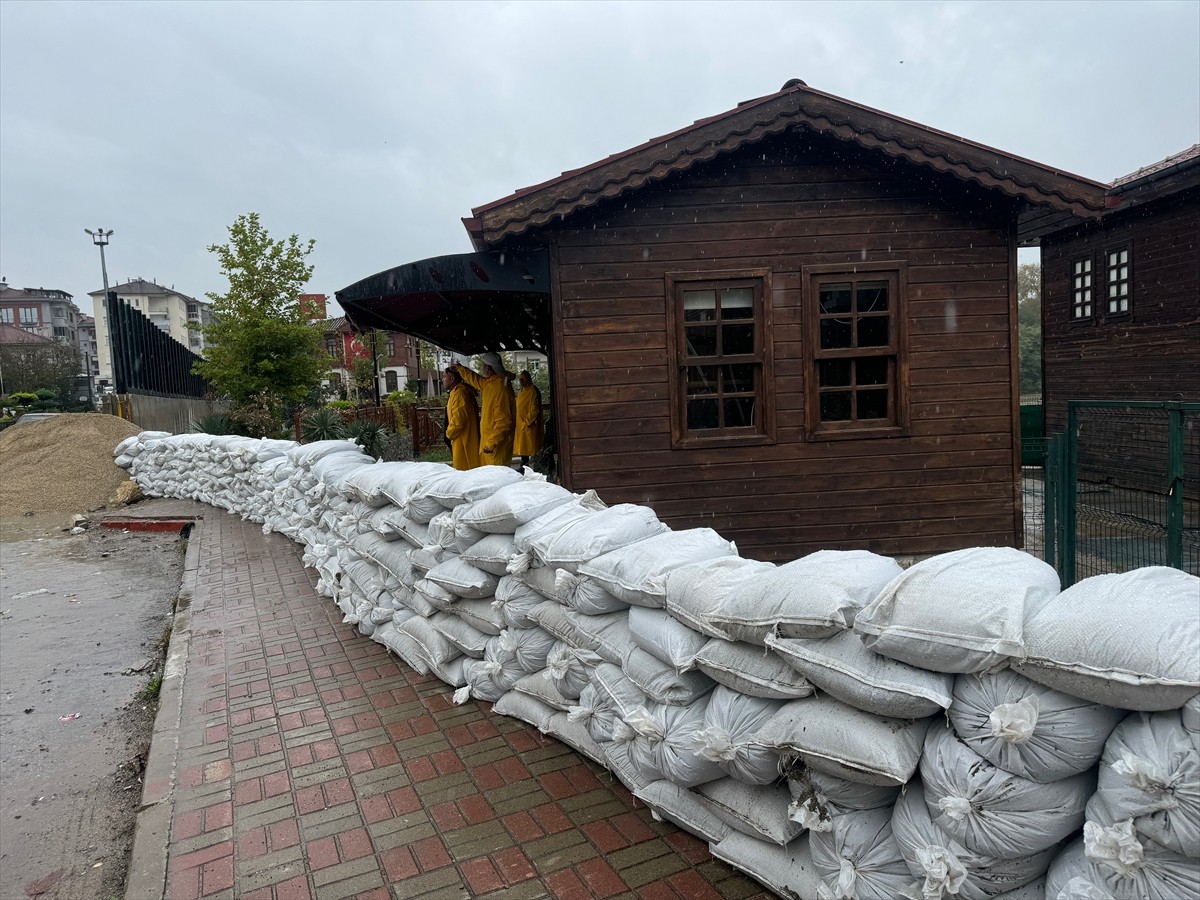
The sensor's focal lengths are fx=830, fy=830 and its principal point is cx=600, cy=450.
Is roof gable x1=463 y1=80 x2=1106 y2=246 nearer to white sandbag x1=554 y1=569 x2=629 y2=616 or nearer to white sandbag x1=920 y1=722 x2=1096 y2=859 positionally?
white sandbag x1=554 y1=569 x2=629 y2=616

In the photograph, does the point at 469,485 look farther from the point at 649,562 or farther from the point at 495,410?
the point at 495,410

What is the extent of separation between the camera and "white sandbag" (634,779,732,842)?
115 inches

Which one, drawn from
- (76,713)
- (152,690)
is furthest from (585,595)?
(76,713)

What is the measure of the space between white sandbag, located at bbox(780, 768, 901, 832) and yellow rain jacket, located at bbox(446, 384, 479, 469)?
7.67 m

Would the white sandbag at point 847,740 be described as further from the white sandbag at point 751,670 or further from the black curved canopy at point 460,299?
the black curved canopy at point 460,299

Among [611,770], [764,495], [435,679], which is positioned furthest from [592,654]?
[764,495]

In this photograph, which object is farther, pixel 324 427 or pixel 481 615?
pixel 324 427

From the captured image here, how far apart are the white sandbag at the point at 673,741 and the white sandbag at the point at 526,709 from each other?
1.00m

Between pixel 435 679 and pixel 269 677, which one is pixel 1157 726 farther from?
pixel 269 677

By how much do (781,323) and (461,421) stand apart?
408cm

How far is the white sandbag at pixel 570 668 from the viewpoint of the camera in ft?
11.6

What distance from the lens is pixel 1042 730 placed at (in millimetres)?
1908

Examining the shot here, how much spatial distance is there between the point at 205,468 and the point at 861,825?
13618 millimetres

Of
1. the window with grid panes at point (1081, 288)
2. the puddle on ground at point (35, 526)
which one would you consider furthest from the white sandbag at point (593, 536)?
the window with grid panes at point (1081, 288)
